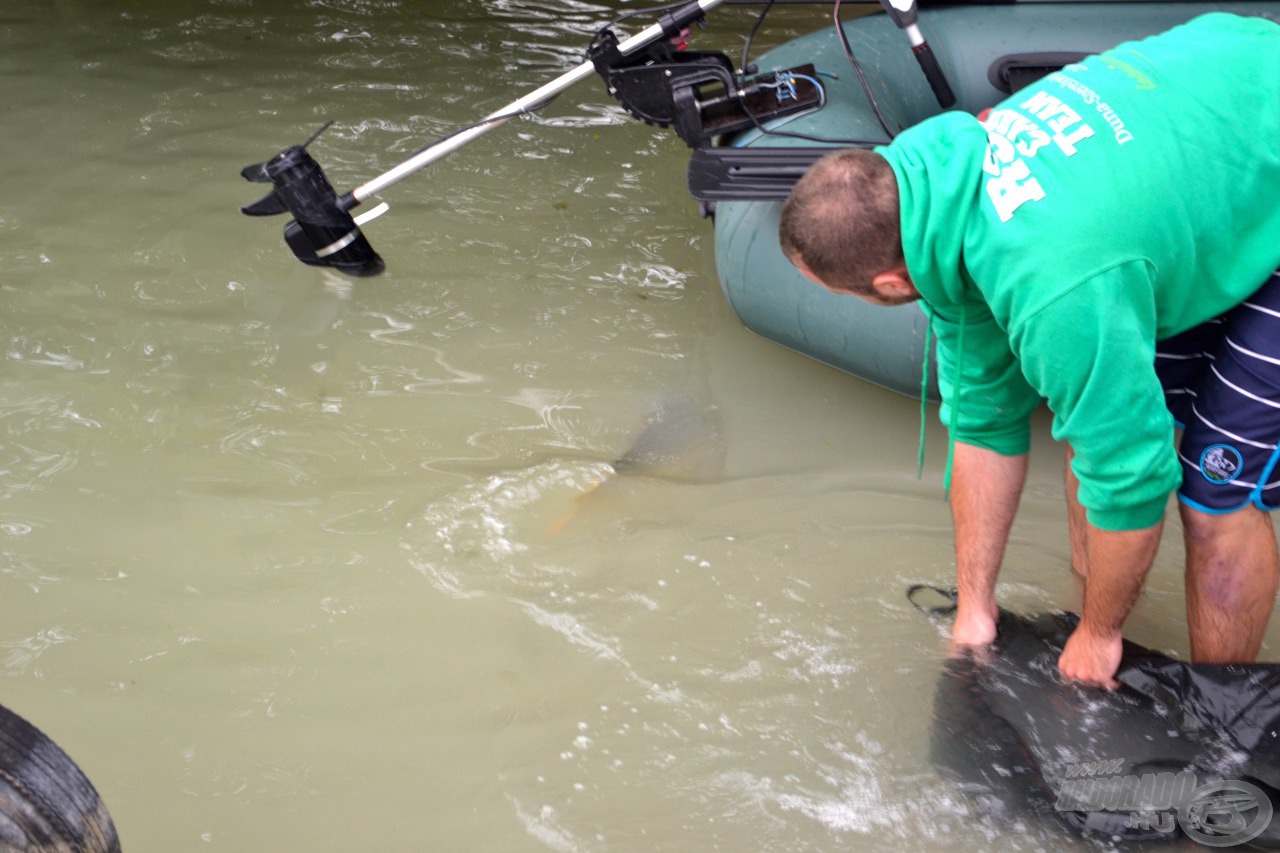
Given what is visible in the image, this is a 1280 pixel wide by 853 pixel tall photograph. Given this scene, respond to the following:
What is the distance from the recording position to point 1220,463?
1857 millimetres

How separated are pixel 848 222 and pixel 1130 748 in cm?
102

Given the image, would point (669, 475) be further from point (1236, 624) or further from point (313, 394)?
point (1236, 624)

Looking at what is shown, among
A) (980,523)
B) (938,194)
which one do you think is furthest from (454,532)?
(938,194)

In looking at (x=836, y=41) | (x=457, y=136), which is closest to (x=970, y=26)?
(x=836, y=41)

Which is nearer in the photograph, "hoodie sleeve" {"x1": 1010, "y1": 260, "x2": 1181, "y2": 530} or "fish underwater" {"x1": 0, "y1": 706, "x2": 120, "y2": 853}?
"fish underwater" {"x1": 0, "y1": 706, "x2": 120, "y2": 853}

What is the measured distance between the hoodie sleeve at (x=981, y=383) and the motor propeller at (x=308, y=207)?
6.05 ft

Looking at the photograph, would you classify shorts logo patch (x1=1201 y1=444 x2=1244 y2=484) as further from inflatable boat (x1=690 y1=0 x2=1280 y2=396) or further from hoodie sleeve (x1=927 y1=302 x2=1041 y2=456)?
inflatable boat (x1=690 y1=0 x2=1280 y2=396)

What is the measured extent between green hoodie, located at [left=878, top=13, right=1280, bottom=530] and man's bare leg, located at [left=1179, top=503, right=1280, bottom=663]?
29cm

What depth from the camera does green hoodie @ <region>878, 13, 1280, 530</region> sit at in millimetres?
1520

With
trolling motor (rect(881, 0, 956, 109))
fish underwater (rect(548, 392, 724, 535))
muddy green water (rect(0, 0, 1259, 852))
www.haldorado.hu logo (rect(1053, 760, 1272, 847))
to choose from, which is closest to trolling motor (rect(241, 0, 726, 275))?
muddy green water (rect(0, 0, 1259, 852))

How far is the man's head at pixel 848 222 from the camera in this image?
162 cm

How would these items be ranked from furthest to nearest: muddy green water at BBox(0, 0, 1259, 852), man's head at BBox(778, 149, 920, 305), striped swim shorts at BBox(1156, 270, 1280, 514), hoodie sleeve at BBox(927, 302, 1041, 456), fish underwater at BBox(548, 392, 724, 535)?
fish underwater at BBox(548, 392, 724, 535)
muddy green water at BBox(0, 0, 1259, 852)
hoodie sleeve at BBox(927, 302, 1041, 456)
striped swim shorts at BBox(1156, 270, 1280, 514)
man's head at BBox(778, 149, 920, 305)

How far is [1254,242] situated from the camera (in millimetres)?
1690

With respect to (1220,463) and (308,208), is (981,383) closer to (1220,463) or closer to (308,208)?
(1220,463)
